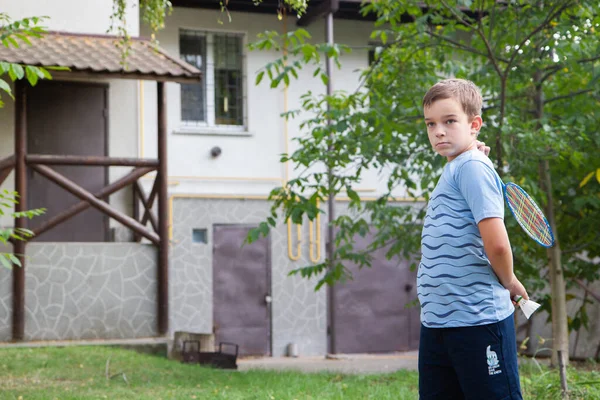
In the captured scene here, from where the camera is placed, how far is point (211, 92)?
15.4 m

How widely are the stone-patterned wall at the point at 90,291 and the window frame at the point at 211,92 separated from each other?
12.5 ft

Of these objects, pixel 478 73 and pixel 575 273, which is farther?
pixel 575 273

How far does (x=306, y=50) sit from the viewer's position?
7613mm

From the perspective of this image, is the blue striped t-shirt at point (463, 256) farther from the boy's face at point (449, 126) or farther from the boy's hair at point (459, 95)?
the boy's hair at point (459, 95)

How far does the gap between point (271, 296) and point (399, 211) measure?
6.41m

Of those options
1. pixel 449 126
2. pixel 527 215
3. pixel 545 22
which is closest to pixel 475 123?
pixel 449 126

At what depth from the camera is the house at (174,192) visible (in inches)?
456

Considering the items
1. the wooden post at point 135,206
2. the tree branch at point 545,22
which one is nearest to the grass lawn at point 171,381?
the wooden post at point 135,206

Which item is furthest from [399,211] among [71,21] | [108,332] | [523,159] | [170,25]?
[170,25]

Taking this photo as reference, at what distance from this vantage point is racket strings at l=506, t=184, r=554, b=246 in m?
3.38

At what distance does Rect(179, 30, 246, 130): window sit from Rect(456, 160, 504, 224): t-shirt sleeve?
12.3 meters

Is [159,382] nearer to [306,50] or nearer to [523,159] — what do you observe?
[306,50]

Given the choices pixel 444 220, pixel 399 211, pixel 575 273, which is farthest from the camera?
pixel 575 273

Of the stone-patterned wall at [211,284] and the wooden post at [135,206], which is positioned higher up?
the wooden post at [135,206]
